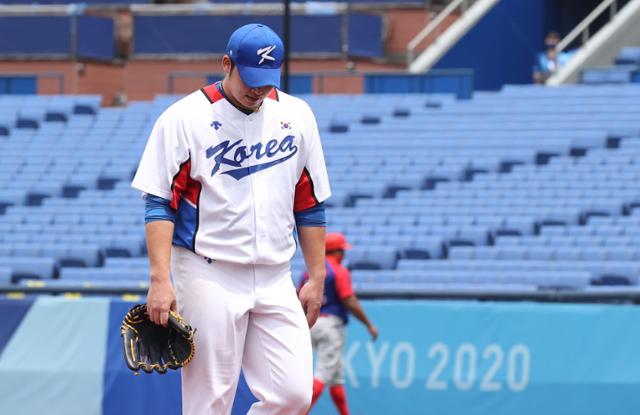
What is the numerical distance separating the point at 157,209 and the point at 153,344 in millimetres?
530

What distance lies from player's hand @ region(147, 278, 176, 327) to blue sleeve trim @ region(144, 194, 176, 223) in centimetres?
24

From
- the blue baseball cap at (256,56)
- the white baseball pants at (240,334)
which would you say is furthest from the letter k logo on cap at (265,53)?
the white baseball pants at (240,334)

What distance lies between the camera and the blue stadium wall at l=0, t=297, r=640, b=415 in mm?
9219

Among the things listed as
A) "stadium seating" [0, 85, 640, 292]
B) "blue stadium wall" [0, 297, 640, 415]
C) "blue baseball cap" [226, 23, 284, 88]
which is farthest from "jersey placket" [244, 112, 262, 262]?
"stadium seating" [0, 85, 640, 292]

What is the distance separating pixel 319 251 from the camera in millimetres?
5438

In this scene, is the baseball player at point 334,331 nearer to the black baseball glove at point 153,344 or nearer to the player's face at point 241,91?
the black baseball glove at point 153,344

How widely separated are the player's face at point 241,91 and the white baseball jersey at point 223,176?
0.05 metres

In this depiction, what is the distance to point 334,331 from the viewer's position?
9.40m

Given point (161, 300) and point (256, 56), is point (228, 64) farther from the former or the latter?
point (161, 300)

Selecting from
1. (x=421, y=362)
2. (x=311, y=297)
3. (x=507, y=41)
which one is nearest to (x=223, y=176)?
(x=311, y=297)

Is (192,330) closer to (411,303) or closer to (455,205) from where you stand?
(411,303)

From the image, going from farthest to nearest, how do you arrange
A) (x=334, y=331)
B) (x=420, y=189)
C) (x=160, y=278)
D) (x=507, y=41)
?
(x=507, y=41) < (x=420, y=189) < (x=334, y=331) < (x=160, y=278)

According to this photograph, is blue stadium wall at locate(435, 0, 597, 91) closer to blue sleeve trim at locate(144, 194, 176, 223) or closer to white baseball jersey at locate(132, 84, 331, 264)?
white baseball jersey at locate(132, 84, 331, 264)

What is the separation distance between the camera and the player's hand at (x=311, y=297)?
545 cm
